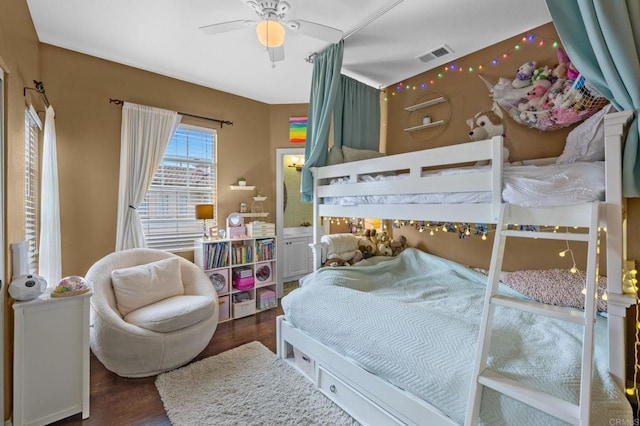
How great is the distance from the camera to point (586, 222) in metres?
1.28

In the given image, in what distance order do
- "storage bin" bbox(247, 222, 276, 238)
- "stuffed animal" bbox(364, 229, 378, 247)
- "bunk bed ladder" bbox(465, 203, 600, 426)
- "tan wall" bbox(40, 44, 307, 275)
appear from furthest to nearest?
"storage bin" bbox(247, 222, 276, 238) < "stuffed animal" bbox(364, 229, 378, 247) < "tan wall" bbox(40, 44, 307, 275) < "bunk bed ladder" bbox(465, 203, 600, 426)

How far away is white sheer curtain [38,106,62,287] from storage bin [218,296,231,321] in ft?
4.93

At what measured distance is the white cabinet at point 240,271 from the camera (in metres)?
3.34

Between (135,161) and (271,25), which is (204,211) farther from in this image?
(271,25)

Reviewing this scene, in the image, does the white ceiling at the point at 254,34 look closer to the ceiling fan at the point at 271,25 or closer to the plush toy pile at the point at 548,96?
the ceiling fan at the point at 271,25

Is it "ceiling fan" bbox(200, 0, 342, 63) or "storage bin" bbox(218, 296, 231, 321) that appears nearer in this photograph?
"ceiling fan" bbox(200, 0, 342, 63)

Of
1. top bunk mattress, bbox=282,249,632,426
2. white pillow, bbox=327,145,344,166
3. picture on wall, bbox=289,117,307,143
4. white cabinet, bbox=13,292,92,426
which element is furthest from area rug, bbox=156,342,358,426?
picture on wall, bbox=289,117,307,143

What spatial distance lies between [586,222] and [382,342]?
1.12m

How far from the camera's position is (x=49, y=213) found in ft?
7.74

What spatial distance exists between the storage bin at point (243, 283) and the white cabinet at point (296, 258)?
3.67 feet

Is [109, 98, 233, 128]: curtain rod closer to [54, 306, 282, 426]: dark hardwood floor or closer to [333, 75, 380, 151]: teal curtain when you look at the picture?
[333, 75, 380, 151]: teal curtain

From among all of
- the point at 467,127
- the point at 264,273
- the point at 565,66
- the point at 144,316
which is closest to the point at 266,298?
the point at 264,273

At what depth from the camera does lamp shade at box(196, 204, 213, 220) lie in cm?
321

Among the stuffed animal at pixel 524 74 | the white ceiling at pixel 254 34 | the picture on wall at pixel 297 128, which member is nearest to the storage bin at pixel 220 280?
the picture on wall at pixel 297 128
